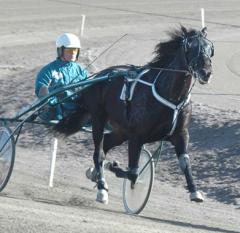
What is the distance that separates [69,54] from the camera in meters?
10.8

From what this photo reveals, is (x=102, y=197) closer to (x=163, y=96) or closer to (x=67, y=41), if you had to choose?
(x=163, y=96)

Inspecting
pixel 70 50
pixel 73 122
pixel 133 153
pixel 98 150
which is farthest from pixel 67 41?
pixel 133 153

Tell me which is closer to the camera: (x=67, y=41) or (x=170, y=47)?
(x=170, y=47)

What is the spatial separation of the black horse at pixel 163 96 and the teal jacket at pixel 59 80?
0.84m

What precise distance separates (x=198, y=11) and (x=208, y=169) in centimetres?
1548

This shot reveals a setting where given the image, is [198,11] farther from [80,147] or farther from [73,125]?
[73,125]

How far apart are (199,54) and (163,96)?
58cm

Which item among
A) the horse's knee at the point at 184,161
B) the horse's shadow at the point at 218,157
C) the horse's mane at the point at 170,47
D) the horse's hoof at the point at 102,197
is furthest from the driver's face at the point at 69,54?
the horse's shadow at the point at 218,157

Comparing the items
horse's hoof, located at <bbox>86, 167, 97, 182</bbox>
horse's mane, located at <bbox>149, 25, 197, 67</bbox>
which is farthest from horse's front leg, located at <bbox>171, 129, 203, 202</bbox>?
horse's hoof, located at <bbox>86, 167, 97, 182</bbox>

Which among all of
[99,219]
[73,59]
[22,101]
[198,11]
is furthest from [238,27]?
[99,219]

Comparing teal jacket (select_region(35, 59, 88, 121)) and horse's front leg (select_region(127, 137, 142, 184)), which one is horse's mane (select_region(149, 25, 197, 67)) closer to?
horse's front leg (select_region(127, 137, 142, 184))

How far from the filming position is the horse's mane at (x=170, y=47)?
9.54 m

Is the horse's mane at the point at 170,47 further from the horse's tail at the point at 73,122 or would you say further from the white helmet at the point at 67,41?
the horse's tail at the point at 73,122

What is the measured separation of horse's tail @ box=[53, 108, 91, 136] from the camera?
1087cm
